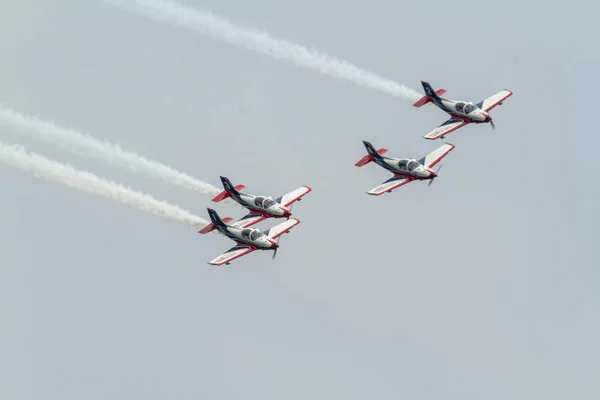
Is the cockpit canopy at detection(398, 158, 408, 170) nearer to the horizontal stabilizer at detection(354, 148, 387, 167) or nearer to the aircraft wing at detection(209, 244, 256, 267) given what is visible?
the horizontal stabilizer at detection(354, 148, 387, 167)

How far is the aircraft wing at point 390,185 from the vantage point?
122 m

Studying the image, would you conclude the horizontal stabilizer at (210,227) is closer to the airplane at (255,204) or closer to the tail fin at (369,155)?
the airplane at (255,204)

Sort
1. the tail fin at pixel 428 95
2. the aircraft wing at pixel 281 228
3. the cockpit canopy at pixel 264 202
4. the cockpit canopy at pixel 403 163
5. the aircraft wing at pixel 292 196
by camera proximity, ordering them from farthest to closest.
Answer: the tail fin at pixel 428 95
the aircraft wing at pixel 292 196
the cockpit canopy at pixel 403 163
the cockpit canopy at pixel 264 202
the aircraft wing at pixel 281 228

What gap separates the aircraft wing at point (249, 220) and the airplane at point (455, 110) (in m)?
17.9

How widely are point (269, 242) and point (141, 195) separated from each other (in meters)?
12.3

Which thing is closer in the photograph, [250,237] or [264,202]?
[250,237]

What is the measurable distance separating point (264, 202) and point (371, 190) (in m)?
10.2

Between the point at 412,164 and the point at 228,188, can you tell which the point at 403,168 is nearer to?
the point at 412,164

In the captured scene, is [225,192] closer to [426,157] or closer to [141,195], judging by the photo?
[141,195]

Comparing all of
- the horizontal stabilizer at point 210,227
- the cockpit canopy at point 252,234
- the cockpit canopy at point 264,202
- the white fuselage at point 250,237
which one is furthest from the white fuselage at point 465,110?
the horizontal stabilizer at point 210,227

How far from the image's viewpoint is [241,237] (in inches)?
4579

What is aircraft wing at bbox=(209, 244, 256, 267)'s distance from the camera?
114250mm

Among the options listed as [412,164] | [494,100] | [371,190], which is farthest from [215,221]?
[494,100]

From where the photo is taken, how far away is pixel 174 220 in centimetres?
11425
